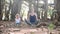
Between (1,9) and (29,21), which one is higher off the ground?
(1,9)

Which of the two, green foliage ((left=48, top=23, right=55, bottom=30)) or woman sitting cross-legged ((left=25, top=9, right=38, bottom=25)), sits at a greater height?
woman sitting cross-legged ((left=25, top=9, right=38, bottom=25))

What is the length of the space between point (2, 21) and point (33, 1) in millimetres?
543

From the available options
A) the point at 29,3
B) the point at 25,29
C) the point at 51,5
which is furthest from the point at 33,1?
the point at 25,29

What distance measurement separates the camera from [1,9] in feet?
8.50

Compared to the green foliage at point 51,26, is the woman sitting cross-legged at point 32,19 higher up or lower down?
higher up

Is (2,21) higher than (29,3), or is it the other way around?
(29,3)

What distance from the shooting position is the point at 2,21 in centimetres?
258

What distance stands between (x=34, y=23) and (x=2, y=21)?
47cm

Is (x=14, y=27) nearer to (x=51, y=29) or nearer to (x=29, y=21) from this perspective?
(x=29, y=21)

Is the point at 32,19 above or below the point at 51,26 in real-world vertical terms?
above

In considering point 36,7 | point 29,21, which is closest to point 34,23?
point 29,21

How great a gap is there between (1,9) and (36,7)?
1.69 feet

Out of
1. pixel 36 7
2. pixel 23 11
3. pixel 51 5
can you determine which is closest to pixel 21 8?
pixel 23 11

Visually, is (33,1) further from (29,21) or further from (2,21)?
(2,21)
